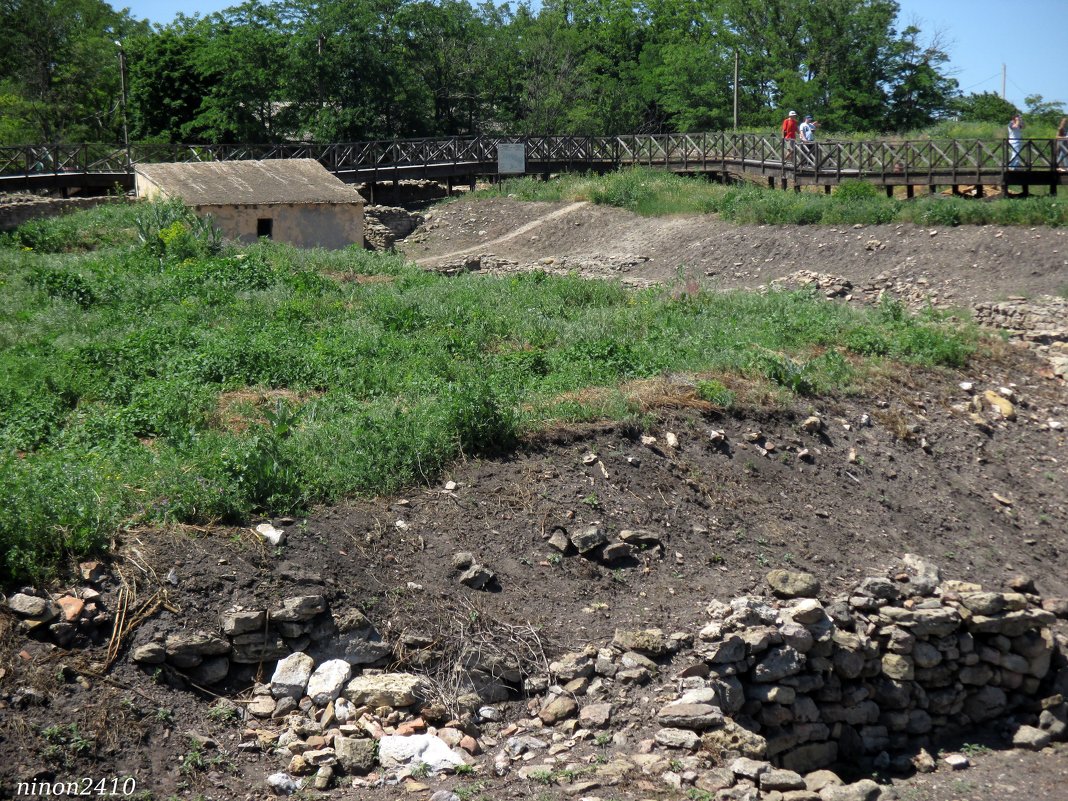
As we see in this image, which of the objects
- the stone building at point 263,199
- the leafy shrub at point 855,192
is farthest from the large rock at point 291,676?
the leafy shrub at point 855,192

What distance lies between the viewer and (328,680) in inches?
277

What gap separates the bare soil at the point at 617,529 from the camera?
21.0 feet

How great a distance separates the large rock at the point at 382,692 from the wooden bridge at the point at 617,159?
19.2 metres

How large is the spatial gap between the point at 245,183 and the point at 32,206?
180 inches

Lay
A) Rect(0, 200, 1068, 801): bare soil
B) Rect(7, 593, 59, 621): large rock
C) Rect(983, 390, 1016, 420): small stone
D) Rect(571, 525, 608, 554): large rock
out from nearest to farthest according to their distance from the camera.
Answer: Rect(0, 200, 1068, 801): bare soil
Rect(7, 593, 59, 621): large rock
Rect(571, 525, 608, 554): large rock
Rect(983, 390, 1016, 420): small stone

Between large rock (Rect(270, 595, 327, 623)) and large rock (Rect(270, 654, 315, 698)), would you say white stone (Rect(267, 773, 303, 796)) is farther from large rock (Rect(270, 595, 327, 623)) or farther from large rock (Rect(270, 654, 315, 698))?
large rock (Rect(270, 595, 327, 623))

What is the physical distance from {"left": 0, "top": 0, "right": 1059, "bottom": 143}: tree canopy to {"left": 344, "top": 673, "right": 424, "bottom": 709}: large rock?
97.3 feet

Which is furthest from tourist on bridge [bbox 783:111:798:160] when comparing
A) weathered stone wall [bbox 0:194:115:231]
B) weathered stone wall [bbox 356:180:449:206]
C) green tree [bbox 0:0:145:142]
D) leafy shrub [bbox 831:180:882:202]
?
green tree [bbox 0:0:145:142]

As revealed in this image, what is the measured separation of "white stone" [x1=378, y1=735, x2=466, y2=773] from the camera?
6500mm

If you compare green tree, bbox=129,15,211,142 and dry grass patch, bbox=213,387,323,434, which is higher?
green tree, bbox=129,15,211,142

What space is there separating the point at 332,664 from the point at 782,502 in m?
4.69

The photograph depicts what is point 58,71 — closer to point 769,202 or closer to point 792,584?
point 769,202

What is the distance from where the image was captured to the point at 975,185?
2277 cm

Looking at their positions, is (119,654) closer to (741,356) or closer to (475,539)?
(475,539)
